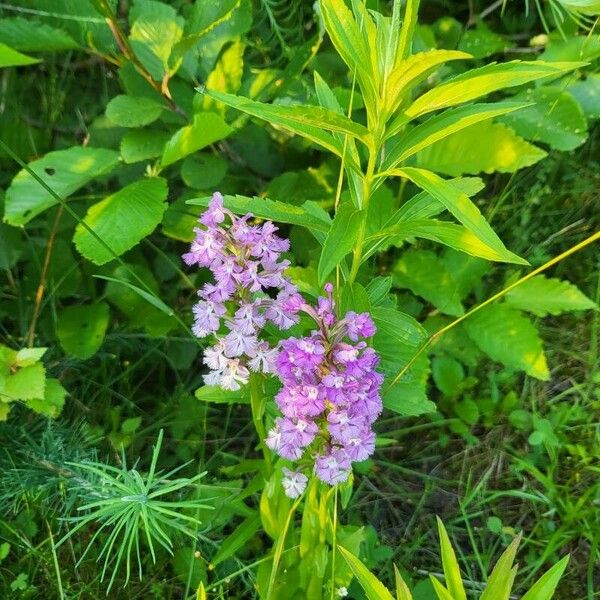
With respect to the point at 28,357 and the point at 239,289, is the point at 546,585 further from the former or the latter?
the point at 28,357

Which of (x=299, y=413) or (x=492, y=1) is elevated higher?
(x=492, y=1)

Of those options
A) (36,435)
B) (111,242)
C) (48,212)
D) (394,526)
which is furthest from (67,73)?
(394,526)

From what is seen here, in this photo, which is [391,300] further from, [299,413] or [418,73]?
[418,73]

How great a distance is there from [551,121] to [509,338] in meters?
0.60

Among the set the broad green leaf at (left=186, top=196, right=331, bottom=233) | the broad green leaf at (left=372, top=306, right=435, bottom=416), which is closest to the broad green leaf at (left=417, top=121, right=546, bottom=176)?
the broad green leaf at (left=372, top=306, right=435, bottom=416)

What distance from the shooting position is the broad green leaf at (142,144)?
5.26 feet

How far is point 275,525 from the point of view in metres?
1.38

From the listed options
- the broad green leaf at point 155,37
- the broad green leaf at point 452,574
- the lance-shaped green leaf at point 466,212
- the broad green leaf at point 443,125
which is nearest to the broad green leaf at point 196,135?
the broad green leaf at point 155,37

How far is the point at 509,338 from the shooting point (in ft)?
5.54

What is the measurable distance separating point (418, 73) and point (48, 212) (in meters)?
1.29

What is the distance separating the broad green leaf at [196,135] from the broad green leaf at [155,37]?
220 mm

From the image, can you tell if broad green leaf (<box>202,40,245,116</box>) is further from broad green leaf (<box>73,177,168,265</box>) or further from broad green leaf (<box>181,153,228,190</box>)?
broad green leaf (<box>73,177,168,265</box>)

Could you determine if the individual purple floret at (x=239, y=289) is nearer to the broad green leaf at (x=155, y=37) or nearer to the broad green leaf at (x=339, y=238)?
the broad green leaf at (x=339, y=238)

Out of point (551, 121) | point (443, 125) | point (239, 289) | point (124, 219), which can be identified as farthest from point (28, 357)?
point (551, 121)
